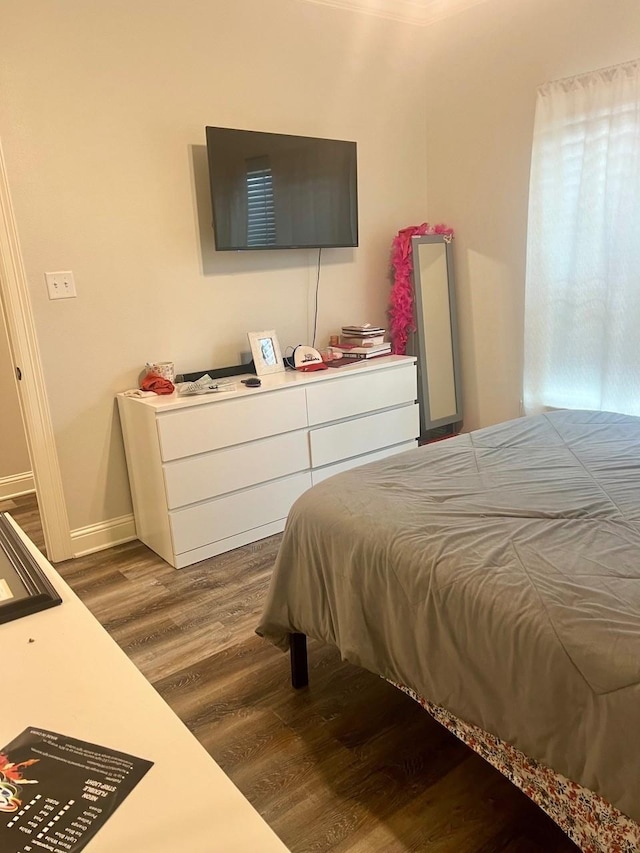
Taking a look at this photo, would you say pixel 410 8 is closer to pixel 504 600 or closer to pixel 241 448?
pixel 241 448

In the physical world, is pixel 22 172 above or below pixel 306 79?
below

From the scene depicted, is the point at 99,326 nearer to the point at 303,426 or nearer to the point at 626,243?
the point at 303,426

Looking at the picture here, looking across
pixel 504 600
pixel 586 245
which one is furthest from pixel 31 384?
pixel 586 245

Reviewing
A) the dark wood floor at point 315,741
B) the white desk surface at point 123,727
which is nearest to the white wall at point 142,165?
the dark wood floor at point 315,741

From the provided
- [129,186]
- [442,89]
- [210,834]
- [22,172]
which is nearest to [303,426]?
[129,186]

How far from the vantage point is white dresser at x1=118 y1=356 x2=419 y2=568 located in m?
2.84

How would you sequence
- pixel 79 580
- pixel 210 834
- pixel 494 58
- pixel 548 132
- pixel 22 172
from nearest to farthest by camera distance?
pixel 210 834 → pixel 22 172 → pixel 79 580 → pixel 548 132 → pixel 494 58

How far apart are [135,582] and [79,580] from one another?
0.90 ft

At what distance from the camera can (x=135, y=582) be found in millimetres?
2807

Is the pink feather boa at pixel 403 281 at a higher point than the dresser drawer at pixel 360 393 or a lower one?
higher

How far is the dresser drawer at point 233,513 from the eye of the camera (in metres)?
2.90

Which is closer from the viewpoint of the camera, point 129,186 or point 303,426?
point 129,186

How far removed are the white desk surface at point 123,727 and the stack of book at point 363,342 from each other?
2698mm

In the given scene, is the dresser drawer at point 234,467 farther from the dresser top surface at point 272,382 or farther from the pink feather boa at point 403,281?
the pink feather boa at point 403,281
